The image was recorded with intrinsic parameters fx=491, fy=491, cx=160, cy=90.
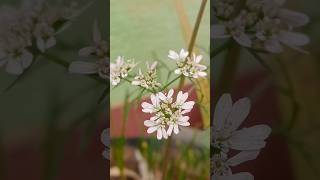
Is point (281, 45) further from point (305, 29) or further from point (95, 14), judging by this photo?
point (95, 14)

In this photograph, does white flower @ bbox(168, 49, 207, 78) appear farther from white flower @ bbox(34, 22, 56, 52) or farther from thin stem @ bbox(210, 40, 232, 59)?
white flower @ bbox(34, 22, 56, 52)

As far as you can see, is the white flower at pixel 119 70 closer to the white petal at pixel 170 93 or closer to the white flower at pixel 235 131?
the white petal at pixel 170 93

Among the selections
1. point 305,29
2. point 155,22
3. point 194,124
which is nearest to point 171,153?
point 194,124

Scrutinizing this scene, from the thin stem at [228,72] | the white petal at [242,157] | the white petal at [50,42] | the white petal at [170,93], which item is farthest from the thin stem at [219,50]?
the white petal at [50,42]

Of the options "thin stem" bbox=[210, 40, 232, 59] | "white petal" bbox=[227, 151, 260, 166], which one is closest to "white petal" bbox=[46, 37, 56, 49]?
"thin stem" bbox=[210, 40, 232, 59]

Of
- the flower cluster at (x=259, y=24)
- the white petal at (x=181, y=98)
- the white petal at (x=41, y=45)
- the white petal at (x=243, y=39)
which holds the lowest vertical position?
the white petal at (x=181, y=98)

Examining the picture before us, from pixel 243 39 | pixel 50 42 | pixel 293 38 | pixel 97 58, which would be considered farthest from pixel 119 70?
pixel 293 38
